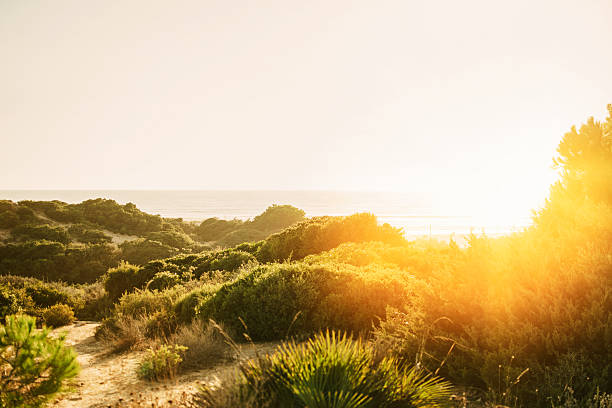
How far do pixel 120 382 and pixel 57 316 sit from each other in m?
7.28

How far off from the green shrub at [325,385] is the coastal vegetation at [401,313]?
0.05 ft

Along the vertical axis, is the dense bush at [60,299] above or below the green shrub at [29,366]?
below

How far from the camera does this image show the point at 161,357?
5.84 m

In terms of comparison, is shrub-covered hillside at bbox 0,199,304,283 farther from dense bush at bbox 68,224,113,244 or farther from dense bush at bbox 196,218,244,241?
dense bush at bbox 196,218,244,241

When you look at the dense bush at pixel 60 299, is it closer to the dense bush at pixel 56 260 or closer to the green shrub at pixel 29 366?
the dense bush at pixel 56 260

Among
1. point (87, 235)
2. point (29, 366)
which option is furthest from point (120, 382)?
point (87, 235)

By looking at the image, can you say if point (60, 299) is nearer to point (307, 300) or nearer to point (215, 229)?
point (307, 300)

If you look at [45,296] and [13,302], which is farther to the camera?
[45,296]

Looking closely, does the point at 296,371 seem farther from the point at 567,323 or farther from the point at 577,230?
the point at 577,230

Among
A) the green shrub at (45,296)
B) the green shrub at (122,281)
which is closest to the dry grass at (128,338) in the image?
the green shrub at (45,296)

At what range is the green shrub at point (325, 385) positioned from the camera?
330 cm

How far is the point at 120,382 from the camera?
5.82m

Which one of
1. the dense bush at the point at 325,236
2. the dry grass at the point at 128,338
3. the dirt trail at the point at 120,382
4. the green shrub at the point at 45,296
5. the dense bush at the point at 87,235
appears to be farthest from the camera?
the dense bush at the point at 87,235

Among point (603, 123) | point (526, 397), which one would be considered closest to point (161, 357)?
point (526, 397)
